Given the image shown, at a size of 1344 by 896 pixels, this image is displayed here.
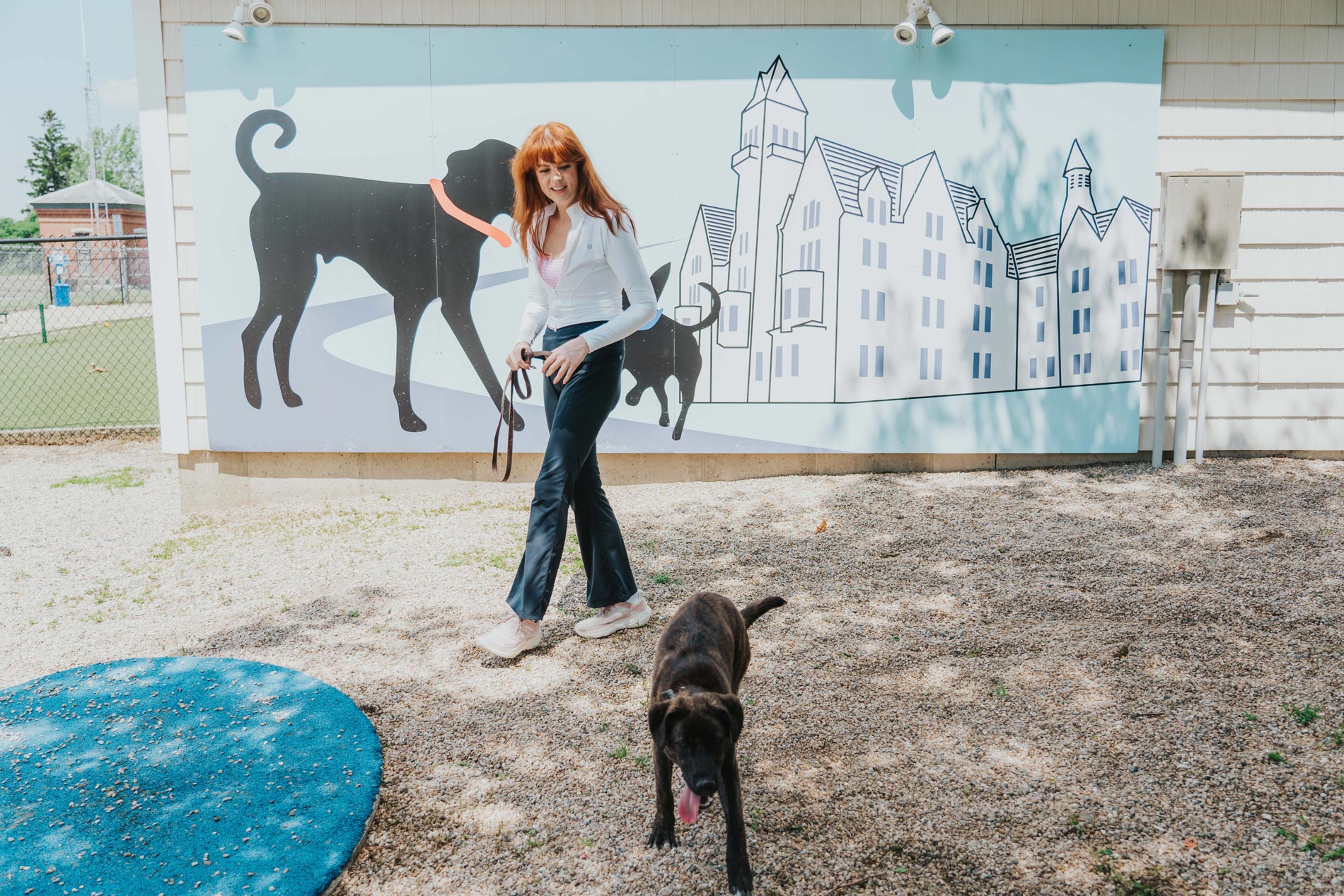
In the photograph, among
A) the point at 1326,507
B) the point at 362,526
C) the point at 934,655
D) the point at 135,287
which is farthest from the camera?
the point at 135,287

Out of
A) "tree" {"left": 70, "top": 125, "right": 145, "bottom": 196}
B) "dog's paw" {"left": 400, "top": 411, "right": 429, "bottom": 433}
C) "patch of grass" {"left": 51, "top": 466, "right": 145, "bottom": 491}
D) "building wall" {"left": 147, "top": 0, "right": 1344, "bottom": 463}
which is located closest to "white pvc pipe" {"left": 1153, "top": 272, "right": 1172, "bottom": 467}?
"building wall" {"left": 147, "top": 0, "right": 1344, "bottom": 463}

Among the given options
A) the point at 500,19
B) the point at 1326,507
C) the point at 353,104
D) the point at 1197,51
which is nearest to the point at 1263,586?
the point at 1326,507

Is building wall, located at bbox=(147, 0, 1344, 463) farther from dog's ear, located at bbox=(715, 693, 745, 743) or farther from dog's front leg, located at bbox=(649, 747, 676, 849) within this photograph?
dog's ear, located at bbox=(715, 693, 745, 743)

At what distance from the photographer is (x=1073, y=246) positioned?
6207 millimetres

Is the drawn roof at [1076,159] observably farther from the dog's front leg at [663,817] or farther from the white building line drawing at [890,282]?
the dog's front leg at [663,817]

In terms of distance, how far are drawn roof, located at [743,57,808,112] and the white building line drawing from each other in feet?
0.17

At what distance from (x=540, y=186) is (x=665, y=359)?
9.35 ft

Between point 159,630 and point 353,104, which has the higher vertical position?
point 353,104

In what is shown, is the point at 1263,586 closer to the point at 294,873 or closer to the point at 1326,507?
the point at 1326,507

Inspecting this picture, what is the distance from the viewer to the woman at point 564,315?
3475mm

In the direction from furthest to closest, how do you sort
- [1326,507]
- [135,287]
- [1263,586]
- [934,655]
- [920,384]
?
[135,287]
[920,384]
[1326,507]
[1263,586]
[934,655]

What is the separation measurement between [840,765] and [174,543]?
14.8 feet

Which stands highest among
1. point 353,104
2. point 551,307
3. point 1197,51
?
point 1197,51

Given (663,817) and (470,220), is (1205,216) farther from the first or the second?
(663,817)
